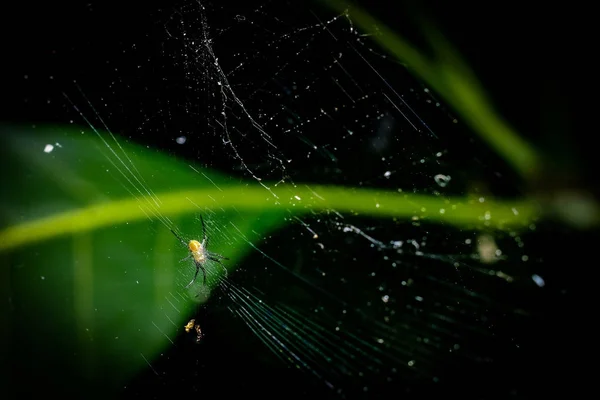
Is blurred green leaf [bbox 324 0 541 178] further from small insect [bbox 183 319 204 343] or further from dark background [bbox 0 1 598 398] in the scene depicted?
small insect [bbox 183 319 204 343]

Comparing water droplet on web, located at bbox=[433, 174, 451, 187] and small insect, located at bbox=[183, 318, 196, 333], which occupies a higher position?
water droplet on web, located at bbox=[433, 174, 451, 187]

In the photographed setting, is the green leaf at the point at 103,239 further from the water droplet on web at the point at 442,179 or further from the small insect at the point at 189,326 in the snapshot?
the water droplet on web at the point at 442,179

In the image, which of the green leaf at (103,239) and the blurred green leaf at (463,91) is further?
the green leaf at (103,239)

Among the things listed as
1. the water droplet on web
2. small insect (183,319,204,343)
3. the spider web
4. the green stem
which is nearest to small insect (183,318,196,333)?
small insect (183,319,204,343)

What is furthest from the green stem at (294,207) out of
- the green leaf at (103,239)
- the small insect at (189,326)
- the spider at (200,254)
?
the small insect at (189,326)

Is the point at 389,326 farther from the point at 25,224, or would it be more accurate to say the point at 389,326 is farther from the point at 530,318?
the point at 25,224

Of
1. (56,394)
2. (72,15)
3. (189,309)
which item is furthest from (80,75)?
(56,394)
